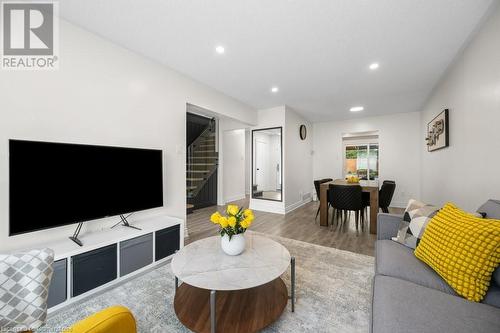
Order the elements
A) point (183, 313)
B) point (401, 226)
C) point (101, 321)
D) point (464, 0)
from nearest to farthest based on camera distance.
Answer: point (101, 321) < point (183, 313) < point (464, 0) < point (401, 226)

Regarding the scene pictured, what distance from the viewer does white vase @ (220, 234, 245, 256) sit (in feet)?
5.31

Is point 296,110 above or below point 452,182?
above

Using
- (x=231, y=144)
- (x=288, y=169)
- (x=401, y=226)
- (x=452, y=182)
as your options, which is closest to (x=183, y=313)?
(x=401, y=226)

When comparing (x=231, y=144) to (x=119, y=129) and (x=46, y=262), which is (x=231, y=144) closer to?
(x=119, y=129)

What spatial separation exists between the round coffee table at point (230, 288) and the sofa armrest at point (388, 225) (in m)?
1.04

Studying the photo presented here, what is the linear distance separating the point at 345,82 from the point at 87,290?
13.9 ft

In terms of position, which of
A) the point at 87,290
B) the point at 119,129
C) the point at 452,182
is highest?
the point at 119,129

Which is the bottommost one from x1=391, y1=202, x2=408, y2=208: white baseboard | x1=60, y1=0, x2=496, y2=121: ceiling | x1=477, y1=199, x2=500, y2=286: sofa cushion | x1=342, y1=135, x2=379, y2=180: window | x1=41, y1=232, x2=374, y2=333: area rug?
x1=41, y1=232, x2=374, y2=333: area rug

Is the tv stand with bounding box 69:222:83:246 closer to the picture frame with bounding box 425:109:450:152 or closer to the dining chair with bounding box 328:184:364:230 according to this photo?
the dining chair with bounding box 328:184:364:230

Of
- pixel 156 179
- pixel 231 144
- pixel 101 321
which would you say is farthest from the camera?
pixel 231 144

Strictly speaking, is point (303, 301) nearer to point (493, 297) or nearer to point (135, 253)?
point (493, 297)

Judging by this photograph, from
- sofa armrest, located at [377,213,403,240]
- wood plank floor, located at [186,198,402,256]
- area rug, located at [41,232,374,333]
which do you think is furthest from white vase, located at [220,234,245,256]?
wood plank floor, located at [186,198,402,256]

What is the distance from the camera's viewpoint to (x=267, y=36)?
7.14 ft
